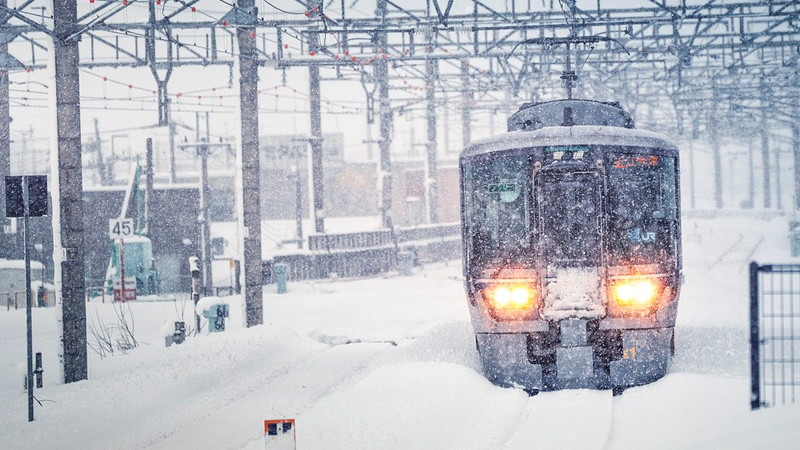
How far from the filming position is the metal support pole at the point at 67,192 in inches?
440

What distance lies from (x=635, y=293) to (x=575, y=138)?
80.3 inches

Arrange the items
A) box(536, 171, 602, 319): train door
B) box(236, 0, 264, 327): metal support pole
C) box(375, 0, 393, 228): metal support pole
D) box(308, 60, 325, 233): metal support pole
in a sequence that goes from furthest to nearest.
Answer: box(308, 60, 325, 233): metal support pole, box(375, 0, 393, 228): metal support pole, box(236, 0, 264, 327): metal support pole, box(536, 171, 602, 319): train door

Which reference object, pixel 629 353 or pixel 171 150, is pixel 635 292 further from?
pixel 171 150

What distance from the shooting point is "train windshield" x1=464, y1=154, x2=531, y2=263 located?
30.1 ft

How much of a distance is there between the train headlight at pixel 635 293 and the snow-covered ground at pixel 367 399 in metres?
0.97

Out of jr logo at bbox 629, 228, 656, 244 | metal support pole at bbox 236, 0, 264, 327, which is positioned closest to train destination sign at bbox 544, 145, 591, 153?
jr logo at bbox 629, 228, 656, 244

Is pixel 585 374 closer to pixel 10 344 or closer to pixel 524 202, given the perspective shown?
pixel 524 202

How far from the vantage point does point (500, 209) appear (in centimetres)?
928

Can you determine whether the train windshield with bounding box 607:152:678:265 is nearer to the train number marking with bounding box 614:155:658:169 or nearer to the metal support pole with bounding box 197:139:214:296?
the train number marking with bounding box 614:155:658:169

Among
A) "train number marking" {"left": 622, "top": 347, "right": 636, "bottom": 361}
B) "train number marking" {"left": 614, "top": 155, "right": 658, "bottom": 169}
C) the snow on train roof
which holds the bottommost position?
"train number marking" {"left": 622, "top": 347, "right": 636, "bottom": 361}

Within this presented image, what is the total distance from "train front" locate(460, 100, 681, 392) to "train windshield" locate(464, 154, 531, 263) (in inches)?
0.5

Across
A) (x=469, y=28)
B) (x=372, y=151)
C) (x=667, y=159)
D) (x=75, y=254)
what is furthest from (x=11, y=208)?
(x=372, y=151)

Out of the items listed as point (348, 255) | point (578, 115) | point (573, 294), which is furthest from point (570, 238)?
point (348, 255)

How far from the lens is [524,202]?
920 cm
